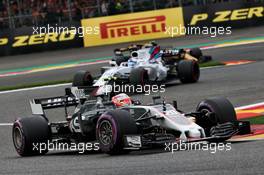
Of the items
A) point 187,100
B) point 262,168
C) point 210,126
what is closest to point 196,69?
point 187,100

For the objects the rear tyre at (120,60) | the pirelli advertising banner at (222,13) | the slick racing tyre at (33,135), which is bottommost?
the pirelli advertising banner at (222,13)

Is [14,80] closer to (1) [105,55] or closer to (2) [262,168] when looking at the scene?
(1) [105,55]

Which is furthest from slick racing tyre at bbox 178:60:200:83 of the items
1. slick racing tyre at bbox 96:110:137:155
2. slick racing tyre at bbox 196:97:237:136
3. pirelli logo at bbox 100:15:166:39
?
pirelli logo at bbox 100:15:166:39

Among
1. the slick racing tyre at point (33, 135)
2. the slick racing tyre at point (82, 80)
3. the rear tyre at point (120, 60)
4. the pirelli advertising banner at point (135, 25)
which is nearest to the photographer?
the slick racing tyre at point (33, 135)

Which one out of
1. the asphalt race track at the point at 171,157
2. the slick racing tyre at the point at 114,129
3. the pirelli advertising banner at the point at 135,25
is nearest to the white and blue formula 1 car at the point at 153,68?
the asphalt race track at the point at 171,157

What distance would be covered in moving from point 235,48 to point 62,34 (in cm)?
873

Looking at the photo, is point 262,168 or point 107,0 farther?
point 107,0

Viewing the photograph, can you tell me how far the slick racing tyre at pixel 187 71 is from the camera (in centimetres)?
2317

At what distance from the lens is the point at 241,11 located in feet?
117

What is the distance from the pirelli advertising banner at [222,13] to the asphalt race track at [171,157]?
1283 cm

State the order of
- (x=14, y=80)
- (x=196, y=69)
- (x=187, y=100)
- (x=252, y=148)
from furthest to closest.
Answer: (x=14, y=80), (x=196, y=69), (x=187, y=100), (x=252, y=148)

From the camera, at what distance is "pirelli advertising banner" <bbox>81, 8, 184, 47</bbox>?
118 feet

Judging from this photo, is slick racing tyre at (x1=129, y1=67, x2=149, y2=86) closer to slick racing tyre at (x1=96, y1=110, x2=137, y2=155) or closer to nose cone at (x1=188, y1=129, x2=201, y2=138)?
slick racing tyre at (x1=96, y1=110, x2=137, y2=155)

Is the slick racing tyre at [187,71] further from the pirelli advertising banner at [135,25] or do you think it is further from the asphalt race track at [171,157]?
the pirelli advertising banner at [135,25]
